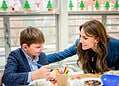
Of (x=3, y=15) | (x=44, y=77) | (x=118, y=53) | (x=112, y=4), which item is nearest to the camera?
(x=44, y=77)

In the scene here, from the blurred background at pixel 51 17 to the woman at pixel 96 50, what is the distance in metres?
0.84

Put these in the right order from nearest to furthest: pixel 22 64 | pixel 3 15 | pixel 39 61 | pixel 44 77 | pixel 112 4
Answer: pixel 44 77 → pixel 22 64 → pixel 39 61 → pixel 3 15 → pixel 112 4

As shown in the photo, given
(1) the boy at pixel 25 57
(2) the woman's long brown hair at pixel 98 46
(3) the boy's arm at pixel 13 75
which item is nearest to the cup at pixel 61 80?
(1) the boy at pixel 25 57

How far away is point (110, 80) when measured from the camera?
151cm

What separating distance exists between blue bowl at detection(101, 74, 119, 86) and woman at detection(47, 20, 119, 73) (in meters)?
0.28

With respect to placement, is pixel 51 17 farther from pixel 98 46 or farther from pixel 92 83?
pixel 92 83

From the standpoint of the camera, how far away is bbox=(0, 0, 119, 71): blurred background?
2.91m

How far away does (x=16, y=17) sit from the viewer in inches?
116

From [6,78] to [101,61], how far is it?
69cm

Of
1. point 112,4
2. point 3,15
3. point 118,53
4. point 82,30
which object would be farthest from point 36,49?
point 112,4

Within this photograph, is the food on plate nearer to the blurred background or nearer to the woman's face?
the woman's face

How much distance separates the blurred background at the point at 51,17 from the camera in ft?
9.56

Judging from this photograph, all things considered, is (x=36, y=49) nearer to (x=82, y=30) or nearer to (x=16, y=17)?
(x=82, y=30)

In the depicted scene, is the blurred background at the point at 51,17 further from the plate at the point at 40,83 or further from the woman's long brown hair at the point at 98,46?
the plate at the point at 40,83
